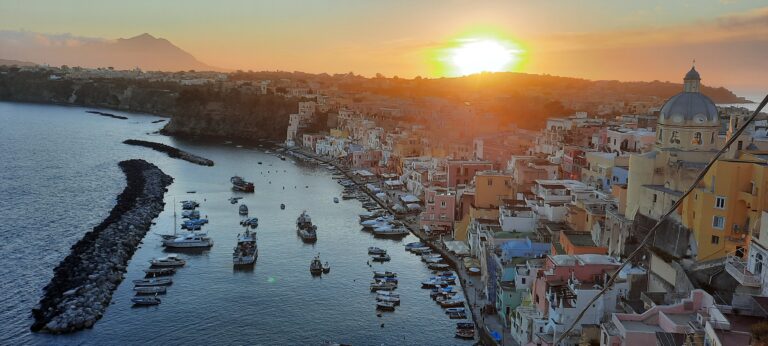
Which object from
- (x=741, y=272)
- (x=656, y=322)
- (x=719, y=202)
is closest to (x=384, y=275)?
(x=719, y=202)

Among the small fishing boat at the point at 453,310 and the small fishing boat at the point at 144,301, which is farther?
the small fishing boat at the point at 144,301

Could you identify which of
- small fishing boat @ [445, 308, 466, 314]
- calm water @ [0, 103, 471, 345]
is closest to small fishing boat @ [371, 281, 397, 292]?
calm water @ [0, 103, 471, 345]

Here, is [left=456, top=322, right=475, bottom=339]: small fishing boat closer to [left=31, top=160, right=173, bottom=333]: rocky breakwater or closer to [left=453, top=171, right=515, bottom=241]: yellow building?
[left=453, top=171, right=515, bottom=241]: yellow building

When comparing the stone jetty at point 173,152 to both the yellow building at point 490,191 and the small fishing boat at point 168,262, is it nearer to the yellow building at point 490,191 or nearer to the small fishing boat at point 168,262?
the small fishing boat at point 168,262

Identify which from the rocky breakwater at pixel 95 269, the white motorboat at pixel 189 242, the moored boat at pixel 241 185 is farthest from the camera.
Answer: the moored boat at pixel 241 185

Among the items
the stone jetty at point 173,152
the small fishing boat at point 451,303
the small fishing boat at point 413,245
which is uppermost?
the stone jetty at point 173,152

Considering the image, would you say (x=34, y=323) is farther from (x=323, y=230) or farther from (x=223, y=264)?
(x=323, y=230)

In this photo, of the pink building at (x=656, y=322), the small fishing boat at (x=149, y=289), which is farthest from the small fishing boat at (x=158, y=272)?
the pink building at (x=656, y=322)

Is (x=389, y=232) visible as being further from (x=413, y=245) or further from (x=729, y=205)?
(x=729, y=205)
